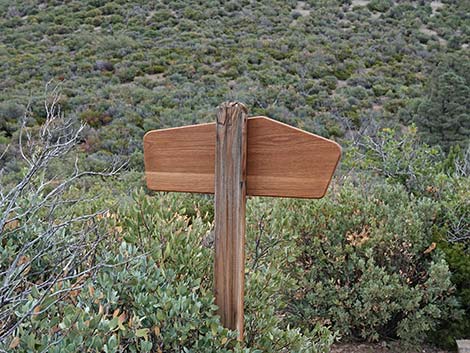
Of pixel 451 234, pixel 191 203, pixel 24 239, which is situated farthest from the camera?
pixel 191 203

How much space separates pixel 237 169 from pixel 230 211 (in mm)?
180

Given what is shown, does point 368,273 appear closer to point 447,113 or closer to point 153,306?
point 153,306

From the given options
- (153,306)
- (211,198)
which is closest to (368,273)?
(153,306)

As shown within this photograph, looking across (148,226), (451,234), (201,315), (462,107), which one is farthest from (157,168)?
(462,107)

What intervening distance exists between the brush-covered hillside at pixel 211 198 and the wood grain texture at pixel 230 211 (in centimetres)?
9

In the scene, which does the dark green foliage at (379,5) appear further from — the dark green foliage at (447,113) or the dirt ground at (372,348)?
the dirt ground at (372,348)

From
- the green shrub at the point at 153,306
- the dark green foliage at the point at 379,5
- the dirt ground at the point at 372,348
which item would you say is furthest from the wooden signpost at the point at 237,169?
the dark green foliage at the point at 379,5

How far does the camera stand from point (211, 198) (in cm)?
710

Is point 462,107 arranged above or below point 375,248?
below

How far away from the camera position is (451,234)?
16.3 ft

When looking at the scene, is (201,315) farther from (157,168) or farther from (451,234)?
(451,234)

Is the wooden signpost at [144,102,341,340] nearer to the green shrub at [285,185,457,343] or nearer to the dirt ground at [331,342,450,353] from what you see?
the green shrub at [285,185,457,343]

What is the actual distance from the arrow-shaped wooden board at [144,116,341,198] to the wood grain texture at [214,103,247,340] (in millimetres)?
53

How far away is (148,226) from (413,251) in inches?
109
